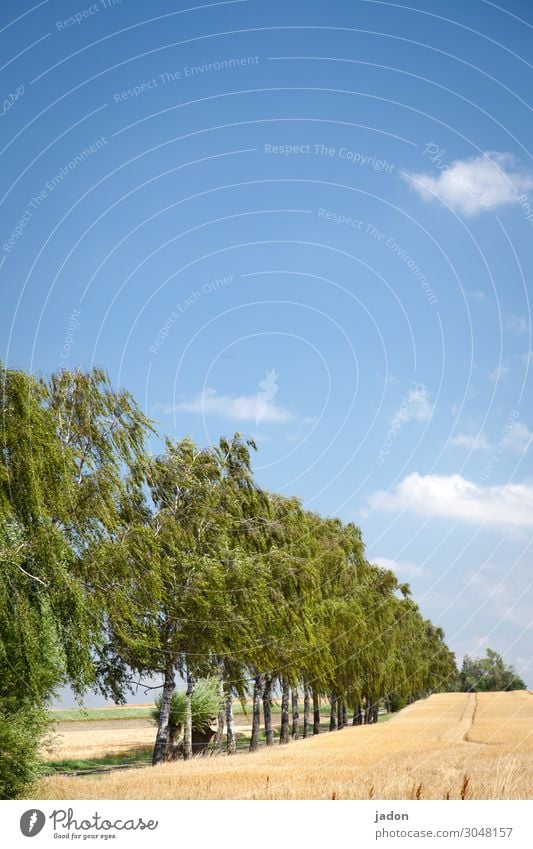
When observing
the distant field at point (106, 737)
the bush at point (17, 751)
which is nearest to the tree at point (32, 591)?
the bush at point (17, 751)

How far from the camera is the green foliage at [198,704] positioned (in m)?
35.5

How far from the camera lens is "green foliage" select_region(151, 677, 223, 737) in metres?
35.5

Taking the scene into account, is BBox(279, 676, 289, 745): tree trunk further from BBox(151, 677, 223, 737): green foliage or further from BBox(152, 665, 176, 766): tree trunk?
BBox(152, 665, 176, 766): tree trunk

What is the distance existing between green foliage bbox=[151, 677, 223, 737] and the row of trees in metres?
0.68

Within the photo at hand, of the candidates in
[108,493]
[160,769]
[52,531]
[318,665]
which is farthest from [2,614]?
[318,665]

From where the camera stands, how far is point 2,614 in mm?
16312

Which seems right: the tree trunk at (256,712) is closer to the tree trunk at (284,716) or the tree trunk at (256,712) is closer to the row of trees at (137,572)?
the row of trees at (137,572)

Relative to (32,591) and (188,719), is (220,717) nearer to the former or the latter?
(188,719)

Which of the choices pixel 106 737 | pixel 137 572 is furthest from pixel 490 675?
pixel 137 572

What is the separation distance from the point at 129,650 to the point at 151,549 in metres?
4.83

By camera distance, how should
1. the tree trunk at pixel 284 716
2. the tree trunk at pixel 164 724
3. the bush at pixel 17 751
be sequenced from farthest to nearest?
the tree trunk at pixel 284 716 < the tree trunk at pixel 164 724 < the bush at pixel 17 751

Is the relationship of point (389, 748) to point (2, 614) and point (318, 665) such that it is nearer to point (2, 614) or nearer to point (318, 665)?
point (318, 665)

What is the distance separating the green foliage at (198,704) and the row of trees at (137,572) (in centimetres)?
68

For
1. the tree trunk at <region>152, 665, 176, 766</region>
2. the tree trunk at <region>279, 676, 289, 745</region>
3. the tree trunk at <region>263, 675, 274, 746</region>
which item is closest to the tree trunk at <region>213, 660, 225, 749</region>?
the tree trunk at <region>263, 675, 274, 746</region>
